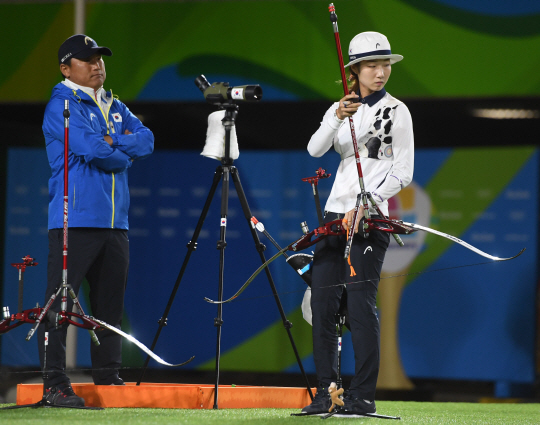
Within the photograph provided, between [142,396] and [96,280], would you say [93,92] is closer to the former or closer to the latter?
[96,280]

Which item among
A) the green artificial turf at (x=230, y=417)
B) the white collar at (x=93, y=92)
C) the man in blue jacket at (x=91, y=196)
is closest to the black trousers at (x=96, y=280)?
the man in blue jacket at (x=91, y=196)

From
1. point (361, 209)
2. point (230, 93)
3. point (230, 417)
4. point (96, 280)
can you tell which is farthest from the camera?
point (96, 280)

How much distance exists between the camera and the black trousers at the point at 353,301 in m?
2.97

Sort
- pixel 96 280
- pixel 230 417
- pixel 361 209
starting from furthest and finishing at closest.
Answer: pixel 96 280
pixel 230 417
pixel 361 209

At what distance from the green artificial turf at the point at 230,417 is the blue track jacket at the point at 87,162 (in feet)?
2.82

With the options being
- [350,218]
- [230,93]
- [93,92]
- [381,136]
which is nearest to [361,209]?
[350,218]

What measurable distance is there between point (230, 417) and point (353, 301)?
687 millimetres

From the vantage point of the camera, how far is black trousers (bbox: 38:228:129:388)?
3326 millimetres

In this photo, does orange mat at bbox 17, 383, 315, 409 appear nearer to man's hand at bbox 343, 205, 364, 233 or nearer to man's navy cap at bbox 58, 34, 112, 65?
man's hand at bbox 343, 205, 364, 233

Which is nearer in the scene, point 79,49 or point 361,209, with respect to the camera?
point 361,209

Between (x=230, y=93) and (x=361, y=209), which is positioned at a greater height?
(x=230, y=93)

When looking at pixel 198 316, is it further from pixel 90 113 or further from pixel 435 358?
pixel 90 113

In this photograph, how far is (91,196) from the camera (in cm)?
349

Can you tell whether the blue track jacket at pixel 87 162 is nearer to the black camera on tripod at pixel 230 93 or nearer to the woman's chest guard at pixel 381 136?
the black camera on tripod at pixel 230 93
